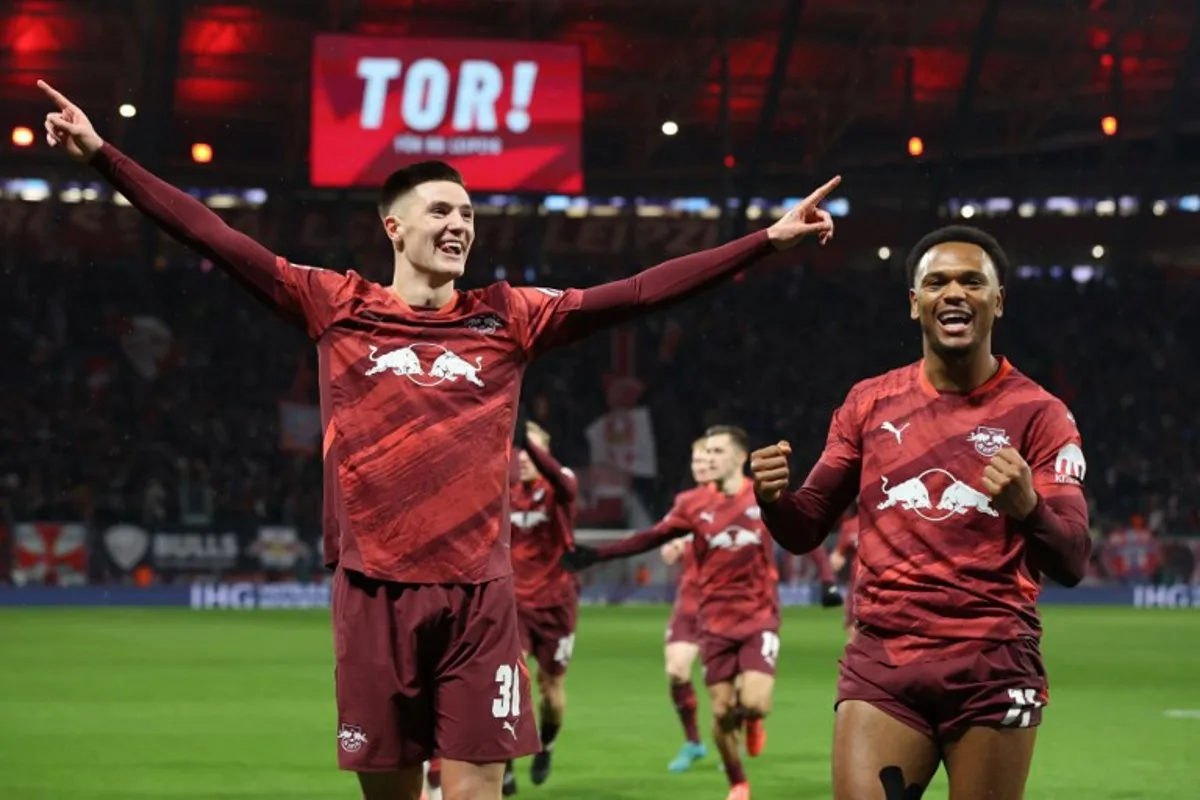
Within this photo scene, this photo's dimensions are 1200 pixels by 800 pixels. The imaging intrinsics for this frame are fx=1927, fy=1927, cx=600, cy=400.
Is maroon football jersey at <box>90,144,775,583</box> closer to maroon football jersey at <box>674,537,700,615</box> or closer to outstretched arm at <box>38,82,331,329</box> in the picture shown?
outstretched arm at <box>38,82,331,329</box>

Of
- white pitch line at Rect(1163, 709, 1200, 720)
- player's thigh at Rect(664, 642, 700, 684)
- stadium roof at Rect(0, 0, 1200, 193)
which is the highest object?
stadium roof at Rect(0, 0, 1200, 193)

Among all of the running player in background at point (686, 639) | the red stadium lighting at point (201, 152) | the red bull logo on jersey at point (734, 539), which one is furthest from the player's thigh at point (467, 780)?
the red stadium lighting at point (201, 152)

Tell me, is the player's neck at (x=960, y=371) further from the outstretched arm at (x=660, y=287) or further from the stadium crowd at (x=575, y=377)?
the stadium crowd at (x=575, y=377)

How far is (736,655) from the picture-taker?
42.4ft

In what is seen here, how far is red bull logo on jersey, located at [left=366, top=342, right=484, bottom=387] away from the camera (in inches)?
236

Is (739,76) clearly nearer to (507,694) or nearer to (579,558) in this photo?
(579,558)

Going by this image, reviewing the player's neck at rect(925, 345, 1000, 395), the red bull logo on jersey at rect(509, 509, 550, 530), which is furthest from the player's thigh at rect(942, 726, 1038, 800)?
the red bull logo on jersey at rect(509, 509, 550, 530)

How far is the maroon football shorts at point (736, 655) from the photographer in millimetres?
12781

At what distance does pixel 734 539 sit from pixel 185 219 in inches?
301

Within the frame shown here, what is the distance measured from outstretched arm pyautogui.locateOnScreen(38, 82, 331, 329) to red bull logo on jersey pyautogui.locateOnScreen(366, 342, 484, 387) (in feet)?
1.08

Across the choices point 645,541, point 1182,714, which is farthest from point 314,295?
point 1182,714

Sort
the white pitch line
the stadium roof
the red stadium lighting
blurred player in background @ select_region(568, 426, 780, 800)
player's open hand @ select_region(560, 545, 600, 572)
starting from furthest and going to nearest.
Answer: the red stadium lighting, the stadium roof, the white pitch line, blurred player in background @ select_region(568, 426, 780, 800), player's open hand @ select_region(560, 545, 600, 572)

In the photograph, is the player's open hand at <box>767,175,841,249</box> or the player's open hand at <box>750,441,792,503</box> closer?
the player's open hand at <box>750,441,792,503</box>

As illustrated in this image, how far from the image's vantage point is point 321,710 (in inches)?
674
